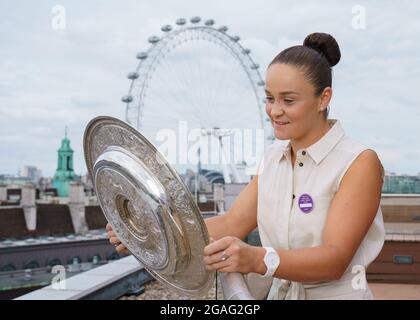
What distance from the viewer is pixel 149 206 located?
110 cm

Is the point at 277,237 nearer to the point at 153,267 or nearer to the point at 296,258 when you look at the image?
the point at 296,258

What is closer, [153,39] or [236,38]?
[153,39]

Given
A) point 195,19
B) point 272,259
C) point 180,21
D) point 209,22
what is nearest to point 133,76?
point 180,21

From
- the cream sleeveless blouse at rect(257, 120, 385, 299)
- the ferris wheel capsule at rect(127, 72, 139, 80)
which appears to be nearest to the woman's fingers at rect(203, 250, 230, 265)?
the cream sleeveless blouse at rect(257, 120, 385, 299)

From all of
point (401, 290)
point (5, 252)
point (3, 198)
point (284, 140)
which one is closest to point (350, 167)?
point (284, 140)

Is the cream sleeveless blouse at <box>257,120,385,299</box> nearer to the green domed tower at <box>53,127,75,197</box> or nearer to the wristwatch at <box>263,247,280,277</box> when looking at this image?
the wristwatch at <box>263,247,280,277</box>

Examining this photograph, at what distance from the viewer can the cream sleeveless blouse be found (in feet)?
3.83

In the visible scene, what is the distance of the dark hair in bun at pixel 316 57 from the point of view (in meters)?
1.17

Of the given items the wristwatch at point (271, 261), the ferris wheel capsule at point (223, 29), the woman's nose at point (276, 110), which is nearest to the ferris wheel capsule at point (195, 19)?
the ferris wheel capsule at point (223, 29)

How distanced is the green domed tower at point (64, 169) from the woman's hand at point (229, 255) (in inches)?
1586

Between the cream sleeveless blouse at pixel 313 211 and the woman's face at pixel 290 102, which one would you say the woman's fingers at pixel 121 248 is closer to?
the cream sleeveless blouse at pixel 313 211

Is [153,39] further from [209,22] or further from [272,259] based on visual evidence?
[272,259]

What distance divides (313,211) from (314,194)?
38 mm
